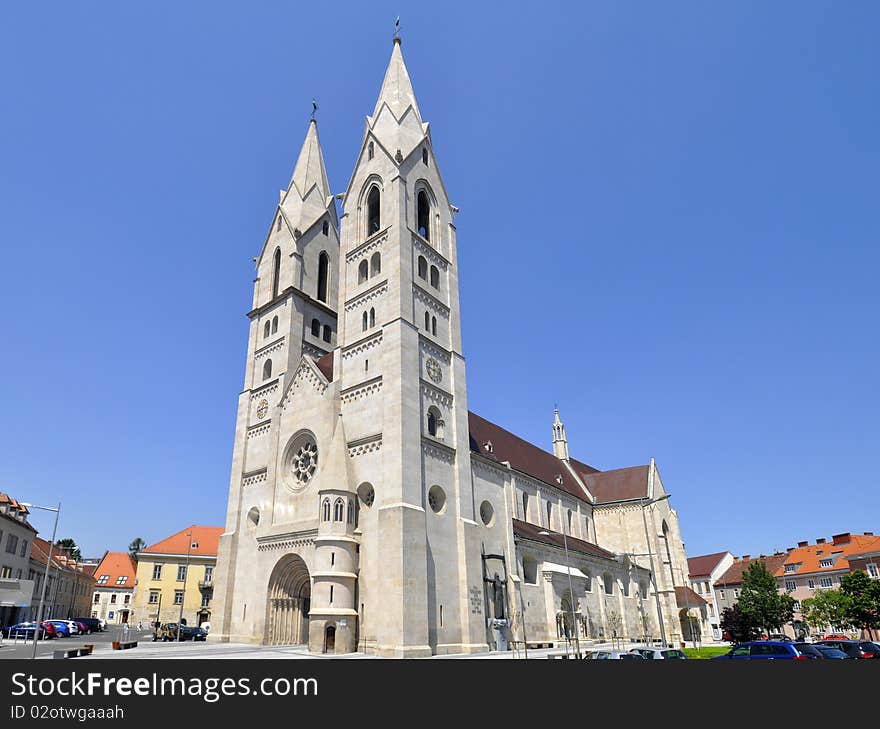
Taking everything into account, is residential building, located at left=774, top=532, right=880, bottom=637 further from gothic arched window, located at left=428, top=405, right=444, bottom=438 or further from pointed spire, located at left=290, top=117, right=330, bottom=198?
pointed spire, located at left=290, top=117, right=330, bottom=198

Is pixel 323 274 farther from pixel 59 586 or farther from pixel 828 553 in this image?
pixel 828 553

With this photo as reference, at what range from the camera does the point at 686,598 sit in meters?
55.2

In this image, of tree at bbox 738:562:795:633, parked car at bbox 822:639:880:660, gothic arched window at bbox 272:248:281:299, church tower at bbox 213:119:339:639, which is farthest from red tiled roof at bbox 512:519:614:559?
gothic arched window at bbox 272:248:281:299

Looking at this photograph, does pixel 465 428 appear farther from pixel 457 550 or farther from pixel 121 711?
pixel 121 711

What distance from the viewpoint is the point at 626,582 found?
2004 inches

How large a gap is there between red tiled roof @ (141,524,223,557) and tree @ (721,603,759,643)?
2051 inches

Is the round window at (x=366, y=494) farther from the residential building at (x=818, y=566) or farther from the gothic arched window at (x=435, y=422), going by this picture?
the residential building at (x=818, y=566)

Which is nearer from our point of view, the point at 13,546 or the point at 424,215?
the point at 424,215

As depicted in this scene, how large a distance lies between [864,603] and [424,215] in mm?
48251

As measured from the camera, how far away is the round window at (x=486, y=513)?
37.3 m

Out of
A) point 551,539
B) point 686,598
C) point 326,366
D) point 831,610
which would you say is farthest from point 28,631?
point 831,610

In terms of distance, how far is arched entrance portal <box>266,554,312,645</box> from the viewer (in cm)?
3350

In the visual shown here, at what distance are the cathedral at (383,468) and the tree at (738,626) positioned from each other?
22.4 feet

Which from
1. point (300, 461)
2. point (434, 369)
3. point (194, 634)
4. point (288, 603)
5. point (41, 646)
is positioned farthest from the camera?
point (194, 634)
